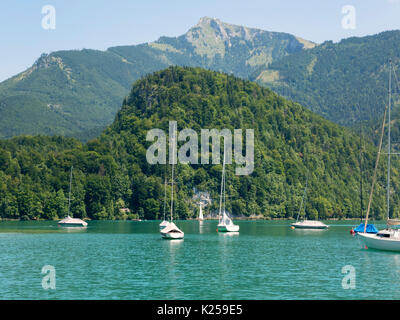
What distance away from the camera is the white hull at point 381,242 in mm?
107188

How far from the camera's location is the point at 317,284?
7150 cm

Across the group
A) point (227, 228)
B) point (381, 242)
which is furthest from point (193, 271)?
point (227, 228)

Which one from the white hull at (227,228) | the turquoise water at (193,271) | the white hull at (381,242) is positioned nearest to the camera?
the turquoise water at (193,271)

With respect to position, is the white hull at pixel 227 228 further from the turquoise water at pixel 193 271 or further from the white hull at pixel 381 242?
the white hull at pixel 381 242

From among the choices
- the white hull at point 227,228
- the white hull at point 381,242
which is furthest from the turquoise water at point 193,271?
the white hull at point 227,228

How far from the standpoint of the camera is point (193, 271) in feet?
275

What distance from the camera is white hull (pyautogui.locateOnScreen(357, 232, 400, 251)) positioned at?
107 metres

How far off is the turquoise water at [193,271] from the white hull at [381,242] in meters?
1.36

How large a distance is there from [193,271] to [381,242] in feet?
142

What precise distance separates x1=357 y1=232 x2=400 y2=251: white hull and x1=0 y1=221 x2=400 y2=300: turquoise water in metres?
1.36
